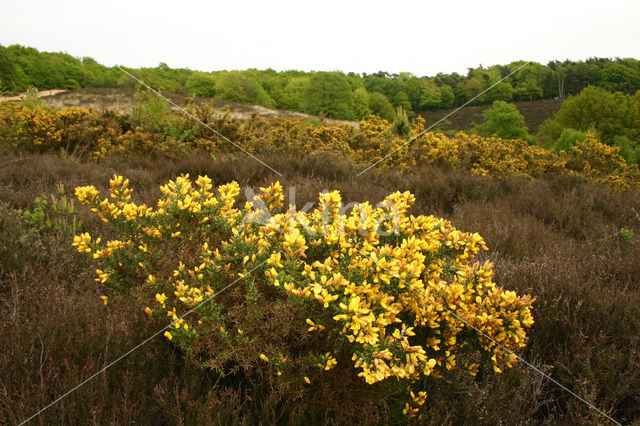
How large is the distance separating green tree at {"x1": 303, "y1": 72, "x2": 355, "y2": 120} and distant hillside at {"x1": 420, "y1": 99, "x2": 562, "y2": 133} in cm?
1332

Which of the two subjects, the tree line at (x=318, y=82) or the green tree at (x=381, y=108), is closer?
the tree line at (x=318, y=82)

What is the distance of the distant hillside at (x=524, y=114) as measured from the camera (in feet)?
179

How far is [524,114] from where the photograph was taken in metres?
57.8

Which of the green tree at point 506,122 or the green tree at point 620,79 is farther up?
the green tree at point 620,79

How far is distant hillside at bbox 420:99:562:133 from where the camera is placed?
5447 cm

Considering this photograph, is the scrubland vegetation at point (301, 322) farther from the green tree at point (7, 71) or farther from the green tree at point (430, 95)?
the green tree at point (430, 95)

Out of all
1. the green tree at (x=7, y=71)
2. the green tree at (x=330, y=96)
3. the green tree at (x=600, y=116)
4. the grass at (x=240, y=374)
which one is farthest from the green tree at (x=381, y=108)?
the grass at (x=240, y=374)

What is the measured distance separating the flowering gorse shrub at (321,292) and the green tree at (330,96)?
162 ft

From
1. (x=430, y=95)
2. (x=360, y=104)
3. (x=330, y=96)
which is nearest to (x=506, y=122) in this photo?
(x=360, y=104)

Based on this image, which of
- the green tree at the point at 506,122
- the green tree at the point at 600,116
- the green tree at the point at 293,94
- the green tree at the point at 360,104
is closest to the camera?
the green tree at the point at 600,116

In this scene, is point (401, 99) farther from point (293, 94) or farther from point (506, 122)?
point (506, 122)

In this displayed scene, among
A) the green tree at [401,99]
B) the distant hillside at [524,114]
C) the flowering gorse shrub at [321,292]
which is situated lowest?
the flowering gorse shrub at [321,292]

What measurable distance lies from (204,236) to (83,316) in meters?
0.75

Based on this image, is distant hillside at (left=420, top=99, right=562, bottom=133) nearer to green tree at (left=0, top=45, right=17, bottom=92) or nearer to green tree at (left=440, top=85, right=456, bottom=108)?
→ green tree at (left=440, top=85, right=456, bottom=108)
